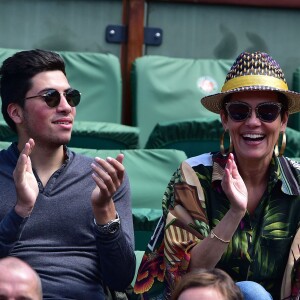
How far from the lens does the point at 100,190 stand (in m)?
3.27

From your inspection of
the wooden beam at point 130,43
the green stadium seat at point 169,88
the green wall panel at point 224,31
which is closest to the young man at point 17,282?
the green stadium seat at point 169,88

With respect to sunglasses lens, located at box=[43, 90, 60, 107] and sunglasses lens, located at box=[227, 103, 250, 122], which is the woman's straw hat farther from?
sunglasses lens, located at box=[43, 90, 60, 107]

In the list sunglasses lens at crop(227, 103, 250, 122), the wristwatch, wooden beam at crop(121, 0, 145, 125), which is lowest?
the wristwatch

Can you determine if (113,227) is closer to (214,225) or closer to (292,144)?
(214,225)

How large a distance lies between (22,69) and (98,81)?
2.03 metres

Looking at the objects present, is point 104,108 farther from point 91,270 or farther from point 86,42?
point 91,270

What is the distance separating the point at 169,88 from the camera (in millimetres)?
5785

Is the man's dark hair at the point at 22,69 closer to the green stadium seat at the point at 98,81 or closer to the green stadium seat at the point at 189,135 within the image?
the green stadium seat at the point at 189,135

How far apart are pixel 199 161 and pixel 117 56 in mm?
2532

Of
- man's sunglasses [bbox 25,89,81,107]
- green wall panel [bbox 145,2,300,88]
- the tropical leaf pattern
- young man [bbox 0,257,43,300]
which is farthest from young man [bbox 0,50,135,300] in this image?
green wall panel [bbox 145,2,300,88]

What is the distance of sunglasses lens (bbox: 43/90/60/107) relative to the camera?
12.2 ft

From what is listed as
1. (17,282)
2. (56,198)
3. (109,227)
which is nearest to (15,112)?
(56,198)

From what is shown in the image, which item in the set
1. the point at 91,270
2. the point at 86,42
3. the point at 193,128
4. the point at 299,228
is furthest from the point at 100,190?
the point at 86,42

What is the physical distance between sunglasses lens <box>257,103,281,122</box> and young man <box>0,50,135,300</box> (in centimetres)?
55
